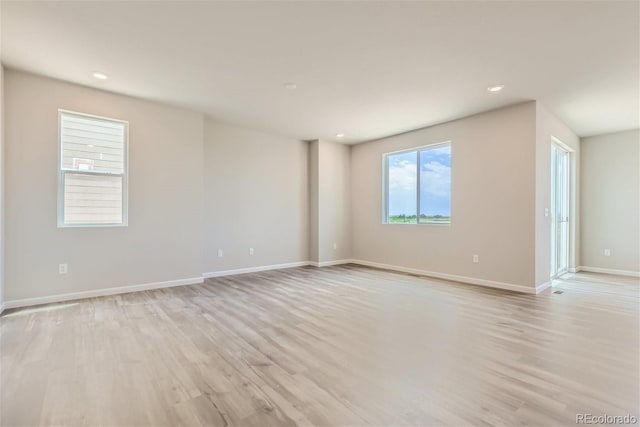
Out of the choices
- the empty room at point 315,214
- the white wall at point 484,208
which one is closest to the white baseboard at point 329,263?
the empty room at point 315,214

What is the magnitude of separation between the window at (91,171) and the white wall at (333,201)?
141 inches

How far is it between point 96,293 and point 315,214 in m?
3.96

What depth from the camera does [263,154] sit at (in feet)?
19.5

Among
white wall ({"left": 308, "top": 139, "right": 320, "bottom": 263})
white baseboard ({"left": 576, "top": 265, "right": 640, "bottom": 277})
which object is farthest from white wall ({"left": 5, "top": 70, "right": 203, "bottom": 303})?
white baseboard ({"left": 576, "top": 265, "right": 640, "bottom": 277})

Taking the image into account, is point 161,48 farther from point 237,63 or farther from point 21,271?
point 21,271

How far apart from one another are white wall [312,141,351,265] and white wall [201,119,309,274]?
1.16 feet

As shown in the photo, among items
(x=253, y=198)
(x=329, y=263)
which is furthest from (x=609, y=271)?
(x=253, y=198)

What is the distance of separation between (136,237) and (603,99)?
666 cm

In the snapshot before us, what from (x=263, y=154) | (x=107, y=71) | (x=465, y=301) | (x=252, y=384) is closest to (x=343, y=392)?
(x=252, y=384)

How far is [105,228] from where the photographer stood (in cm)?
399

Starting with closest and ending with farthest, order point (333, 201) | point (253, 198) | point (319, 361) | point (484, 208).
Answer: point (319, 361), point (484, 208), point (253, 198), point (333, 201)

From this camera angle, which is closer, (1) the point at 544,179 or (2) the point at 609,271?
(1) the point at 544,179

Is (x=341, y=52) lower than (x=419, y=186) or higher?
higher

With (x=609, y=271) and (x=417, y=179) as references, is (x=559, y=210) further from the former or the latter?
(x=417, y=179)
